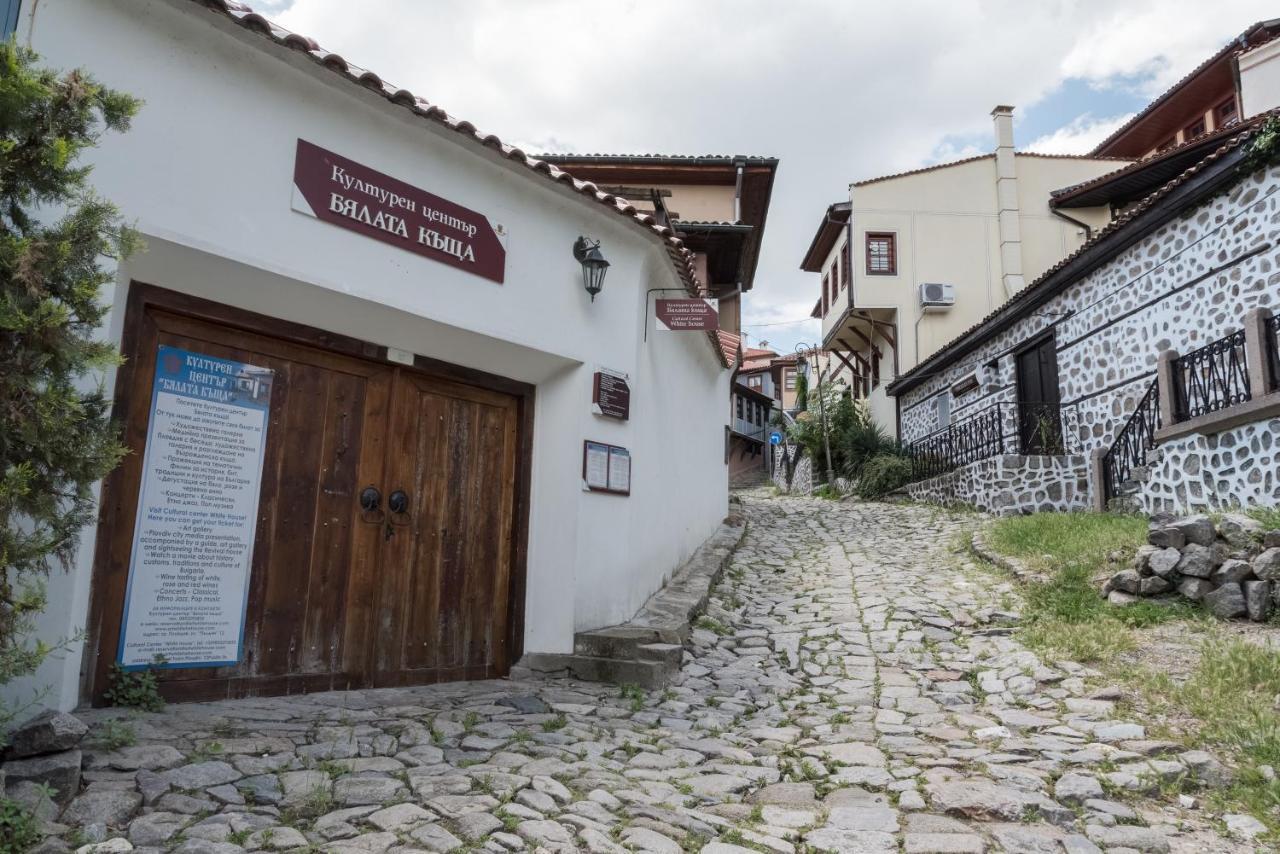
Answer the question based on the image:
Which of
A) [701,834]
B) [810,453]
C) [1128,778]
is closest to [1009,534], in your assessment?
[1128,778]

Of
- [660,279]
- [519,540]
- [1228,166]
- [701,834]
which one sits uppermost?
[1228,166]

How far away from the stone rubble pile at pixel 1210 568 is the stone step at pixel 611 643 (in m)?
3.93

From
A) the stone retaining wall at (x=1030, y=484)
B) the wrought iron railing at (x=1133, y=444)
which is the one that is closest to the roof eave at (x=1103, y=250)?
the wrought iron railing at (x=1133, y=444)

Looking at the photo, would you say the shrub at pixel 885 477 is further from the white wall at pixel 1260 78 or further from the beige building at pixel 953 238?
the white wall at pixel 1260 78

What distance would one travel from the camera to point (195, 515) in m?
4.71

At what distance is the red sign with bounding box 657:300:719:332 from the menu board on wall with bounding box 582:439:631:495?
1.31 metres

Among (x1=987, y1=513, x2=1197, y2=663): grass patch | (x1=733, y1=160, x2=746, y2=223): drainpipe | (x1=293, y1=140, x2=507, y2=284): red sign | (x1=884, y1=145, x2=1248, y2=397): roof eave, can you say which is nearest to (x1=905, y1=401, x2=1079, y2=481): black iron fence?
(x1=884, y1=145, x2=1248, y2=397): roof eave

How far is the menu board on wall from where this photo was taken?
20.9 ft

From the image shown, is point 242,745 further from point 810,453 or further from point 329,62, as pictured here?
point 810,453

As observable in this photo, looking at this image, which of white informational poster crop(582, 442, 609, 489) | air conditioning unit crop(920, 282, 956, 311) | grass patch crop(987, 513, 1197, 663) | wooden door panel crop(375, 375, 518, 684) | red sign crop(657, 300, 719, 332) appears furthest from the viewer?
air conditioning unit crop(920, 282, 956, 311)

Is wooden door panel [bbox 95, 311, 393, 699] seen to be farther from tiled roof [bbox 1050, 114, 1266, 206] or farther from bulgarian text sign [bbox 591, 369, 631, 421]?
tiled roof [bbox 1050, 114, 1266, 206]

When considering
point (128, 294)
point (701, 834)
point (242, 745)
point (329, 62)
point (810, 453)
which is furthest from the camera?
point (810, 453)

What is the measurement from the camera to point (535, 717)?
488cm

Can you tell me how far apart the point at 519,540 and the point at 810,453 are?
16.9 metres
